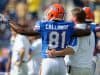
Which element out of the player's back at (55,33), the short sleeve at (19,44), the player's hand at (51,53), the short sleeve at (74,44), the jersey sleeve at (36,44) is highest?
the player's back at (55,33)

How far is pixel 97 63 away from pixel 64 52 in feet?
6.24

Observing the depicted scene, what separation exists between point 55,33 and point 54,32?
0.02 metres

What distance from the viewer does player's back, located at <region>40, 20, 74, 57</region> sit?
24.9 ft

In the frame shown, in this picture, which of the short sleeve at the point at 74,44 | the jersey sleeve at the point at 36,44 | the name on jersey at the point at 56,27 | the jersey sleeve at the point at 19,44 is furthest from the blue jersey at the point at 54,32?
the jersey sleeve at the point at 36,44

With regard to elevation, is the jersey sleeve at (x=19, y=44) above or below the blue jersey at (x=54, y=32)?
below

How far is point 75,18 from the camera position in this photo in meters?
8.11

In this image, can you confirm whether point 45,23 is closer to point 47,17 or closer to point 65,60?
point 47,17

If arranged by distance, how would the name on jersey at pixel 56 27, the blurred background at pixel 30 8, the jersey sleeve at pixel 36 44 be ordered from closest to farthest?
the name on jersey at pixel 56 27 < the jersey sleeve at pixel 36 44 < the blurred background at pixel 30 8

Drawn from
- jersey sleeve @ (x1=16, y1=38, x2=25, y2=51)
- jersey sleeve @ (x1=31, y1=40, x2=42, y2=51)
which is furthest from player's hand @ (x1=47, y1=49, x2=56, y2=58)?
jersey sleeve @ (x1=31, y1=40, x2=42, y2=51)

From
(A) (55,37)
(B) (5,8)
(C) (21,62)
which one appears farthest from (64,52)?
(B) (5,8)

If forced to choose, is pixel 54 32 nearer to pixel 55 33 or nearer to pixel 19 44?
pixel 55 33

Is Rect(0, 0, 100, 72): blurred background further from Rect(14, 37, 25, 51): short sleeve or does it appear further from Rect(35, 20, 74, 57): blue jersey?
Rect(35, 20, 74, 57): blue jersey

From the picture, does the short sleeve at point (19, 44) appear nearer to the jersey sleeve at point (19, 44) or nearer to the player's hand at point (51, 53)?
the jersey sleeve at point (19, 44)

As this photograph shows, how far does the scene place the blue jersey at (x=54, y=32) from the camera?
7586 mm
